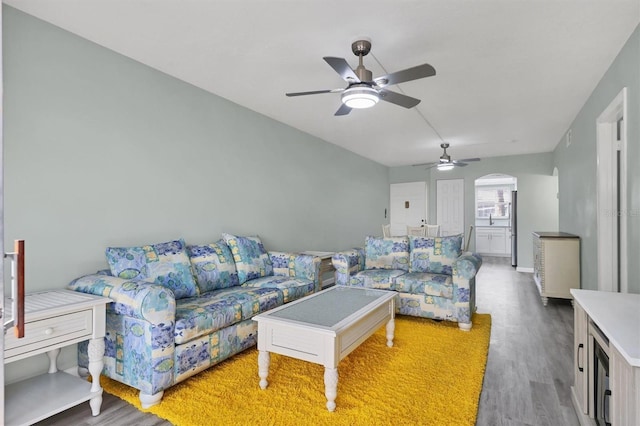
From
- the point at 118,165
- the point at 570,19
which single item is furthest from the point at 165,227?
the point at 570,19

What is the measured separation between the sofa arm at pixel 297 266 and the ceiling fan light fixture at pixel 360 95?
1724 millimetres

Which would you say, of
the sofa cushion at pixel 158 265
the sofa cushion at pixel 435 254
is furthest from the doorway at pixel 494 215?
the sofa cushion at pixel 158 265

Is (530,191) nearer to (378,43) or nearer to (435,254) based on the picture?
(435,254)

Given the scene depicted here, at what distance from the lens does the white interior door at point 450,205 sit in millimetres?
8133

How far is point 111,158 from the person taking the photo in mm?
2861

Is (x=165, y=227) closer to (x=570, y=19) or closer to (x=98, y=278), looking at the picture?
(x=98, y=278)

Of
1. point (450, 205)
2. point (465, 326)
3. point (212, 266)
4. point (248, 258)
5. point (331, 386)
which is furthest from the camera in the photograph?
point (450, 205)

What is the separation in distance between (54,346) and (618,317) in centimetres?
280

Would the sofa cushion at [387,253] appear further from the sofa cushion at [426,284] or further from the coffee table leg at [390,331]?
the coffee table leg at [390,331]

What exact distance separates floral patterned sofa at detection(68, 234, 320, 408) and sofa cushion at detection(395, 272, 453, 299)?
959 mm

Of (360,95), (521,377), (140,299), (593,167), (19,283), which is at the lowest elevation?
(521,377)

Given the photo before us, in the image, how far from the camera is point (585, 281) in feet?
13.4

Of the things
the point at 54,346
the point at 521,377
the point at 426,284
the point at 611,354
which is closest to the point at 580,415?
the point at 521,377

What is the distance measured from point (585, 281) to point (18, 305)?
16.6 ft
